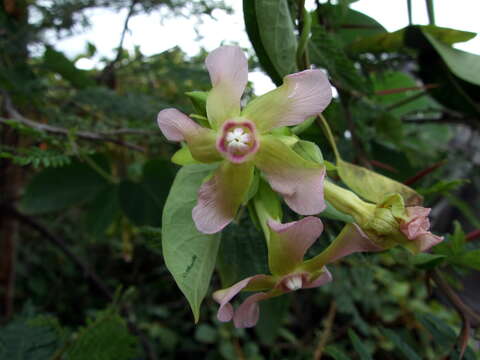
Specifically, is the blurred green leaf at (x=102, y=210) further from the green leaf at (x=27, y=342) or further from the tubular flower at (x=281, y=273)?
the tubular flower at (x=281, y=273)

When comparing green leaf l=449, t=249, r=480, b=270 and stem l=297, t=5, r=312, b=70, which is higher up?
stem l=297, t=5, r=312, b=70

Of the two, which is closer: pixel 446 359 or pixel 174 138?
pixel 174 138

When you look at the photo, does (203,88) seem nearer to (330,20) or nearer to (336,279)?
(330,20)

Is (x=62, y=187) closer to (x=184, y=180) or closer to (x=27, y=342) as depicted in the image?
(x=27, y=342)

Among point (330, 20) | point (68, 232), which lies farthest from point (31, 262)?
point (330, 20)

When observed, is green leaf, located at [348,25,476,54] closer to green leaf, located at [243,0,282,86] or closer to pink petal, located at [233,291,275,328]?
green leaf, located at [243,0,282,86]

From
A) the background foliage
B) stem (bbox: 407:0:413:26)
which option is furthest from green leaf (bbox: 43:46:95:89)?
stem (bbox: 407:0:413:26)
